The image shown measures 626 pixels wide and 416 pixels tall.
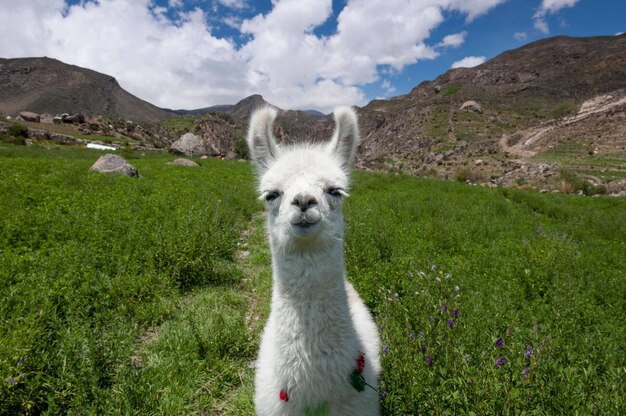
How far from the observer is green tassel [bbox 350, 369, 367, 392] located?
2389 millimetres

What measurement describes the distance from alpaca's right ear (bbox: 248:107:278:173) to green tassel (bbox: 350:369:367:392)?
197cm

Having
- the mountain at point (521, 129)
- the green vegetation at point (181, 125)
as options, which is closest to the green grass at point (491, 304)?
the mountain at point (521, 129)

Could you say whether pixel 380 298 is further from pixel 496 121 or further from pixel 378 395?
pixel 496 121

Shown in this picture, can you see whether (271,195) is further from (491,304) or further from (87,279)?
(491,304)

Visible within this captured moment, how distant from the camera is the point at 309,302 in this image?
2398 millimetres

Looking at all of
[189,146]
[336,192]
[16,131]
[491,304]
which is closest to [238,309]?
[336,192]

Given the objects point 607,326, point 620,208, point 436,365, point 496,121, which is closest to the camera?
point 436,365

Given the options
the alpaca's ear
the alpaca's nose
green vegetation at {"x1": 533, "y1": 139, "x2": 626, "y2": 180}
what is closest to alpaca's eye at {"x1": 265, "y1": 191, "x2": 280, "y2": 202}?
the alpaca's nose

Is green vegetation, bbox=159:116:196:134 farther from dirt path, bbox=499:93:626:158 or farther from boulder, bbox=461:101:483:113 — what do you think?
dirt path, bbox=499:93:626:158

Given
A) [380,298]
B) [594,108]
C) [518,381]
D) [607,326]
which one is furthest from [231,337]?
[594,108]

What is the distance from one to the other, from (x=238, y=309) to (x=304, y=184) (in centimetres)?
371

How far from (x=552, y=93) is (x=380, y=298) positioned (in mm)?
125317

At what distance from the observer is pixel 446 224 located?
9.76 metres

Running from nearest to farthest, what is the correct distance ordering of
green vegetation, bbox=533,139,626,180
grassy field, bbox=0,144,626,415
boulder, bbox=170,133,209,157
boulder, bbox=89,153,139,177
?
grassy field, bbox=0,144,626,415 < boulder, bbox=89,153,139,177 < green vegetation, bbox=533,139,626,180 < boulder, bbox=170,133,209,157
